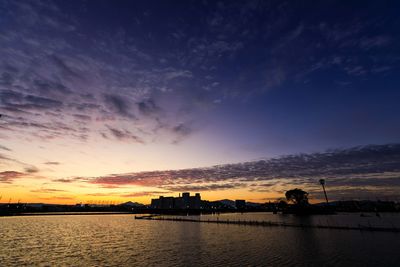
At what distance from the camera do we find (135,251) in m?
57.1

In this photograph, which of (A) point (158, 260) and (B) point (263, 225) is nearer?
(A) point (158, 260)

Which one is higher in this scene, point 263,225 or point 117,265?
point 263,225

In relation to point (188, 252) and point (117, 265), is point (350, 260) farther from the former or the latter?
point (117, 265)

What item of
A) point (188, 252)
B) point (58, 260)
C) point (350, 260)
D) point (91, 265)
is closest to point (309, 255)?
point (350, 260)

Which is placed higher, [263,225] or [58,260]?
[263,225]

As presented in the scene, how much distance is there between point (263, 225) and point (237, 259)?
82127 mm

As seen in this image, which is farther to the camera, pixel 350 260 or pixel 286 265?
pixel 350 260

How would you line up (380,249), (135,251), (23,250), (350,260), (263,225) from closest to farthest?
1. (350,260)
2. (380,249)
3. (135,251)
4. (23,250)
5. (263,225)

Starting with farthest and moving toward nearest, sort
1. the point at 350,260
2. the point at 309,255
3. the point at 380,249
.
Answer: the point at 380,249 → the point at 309,255 → the point at 350,260

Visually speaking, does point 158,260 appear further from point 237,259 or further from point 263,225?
point 263,225

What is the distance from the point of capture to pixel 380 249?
52125 mm

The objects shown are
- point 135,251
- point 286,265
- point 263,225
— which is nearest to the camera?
point 286,265

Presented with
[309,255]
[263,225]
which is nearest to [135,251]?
[309,255]

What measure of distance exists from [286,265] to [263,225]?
8494cm
